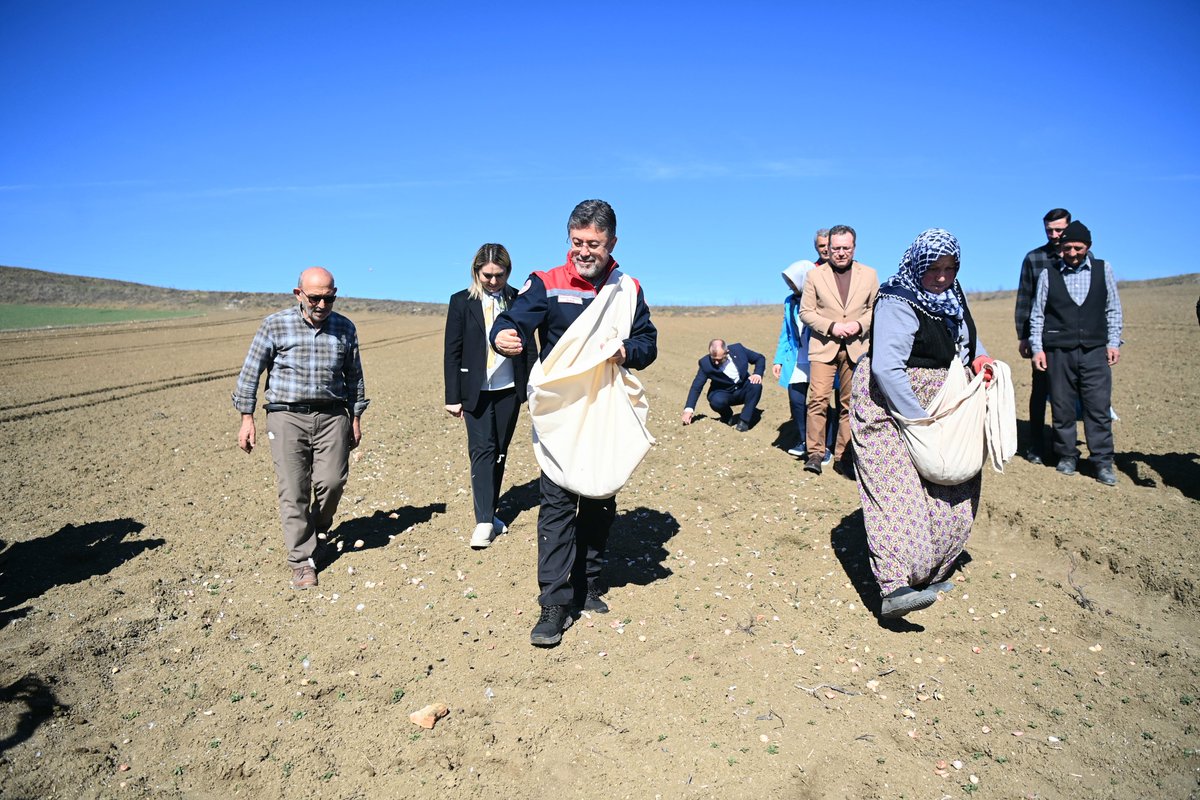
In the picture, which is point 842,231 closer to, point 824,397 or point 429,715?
point 824,397

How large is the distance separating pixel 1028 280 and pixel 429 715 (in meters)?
6.57

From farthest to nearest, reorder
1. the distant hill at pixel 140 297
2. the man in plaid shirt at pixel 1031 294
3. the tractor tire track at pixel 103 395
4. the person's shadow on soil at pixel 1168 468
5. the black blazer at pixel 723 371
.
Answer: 1. the distant hill at pixel 140 297
2. the tractor tire track at pixel 103 395
3. the black blazer at pixel 723 371
4. the man in plaid shirt at pixel 1031 294
5. the person's shadow on soil at pixel 1168 468

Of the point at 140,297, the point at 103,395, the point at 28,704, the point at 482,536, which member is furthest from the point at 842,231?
the point at 140,297

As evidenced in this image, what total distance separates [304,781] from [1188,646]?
4.29 m

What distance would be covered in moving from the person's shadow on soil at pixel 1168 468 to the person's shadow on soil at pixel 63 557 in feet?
A: 25.9

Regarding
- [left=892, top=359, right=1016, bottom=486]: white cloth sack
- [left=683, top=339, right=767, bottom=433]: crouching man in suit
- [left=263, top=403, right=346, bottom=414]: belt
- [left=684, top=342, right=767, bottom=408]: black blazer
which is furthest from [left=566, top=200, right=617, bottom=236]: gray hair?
[left=684, top=342, right=767, bottom=408]: black blazer

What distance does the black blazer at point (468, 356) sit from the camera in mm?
5324

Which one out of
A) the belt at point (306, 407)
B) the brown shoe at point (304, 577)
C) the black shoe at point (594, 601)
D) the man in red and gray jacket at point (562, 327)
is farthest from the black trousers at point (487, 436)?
the man in red and gray jacket at point (562, 327)

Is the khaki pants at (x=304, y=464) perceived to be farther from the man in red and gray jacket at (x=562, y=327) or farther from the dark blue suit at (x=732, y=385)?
the dark blue suit at (x=732, y=385)

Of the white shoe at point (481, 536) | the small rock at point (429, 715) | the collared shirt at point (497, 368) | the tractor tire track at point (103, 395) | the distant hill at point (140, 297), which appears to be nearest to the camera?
the small rock at point (429, 715)

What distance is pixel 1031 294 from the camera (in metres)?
7.38

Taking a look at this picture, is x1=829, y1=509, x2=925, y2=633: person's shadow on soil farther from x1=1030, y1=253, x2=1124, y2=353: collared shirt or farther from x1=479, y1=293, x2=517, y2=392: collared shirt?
x1=1030, y1=253, x2=1124, y2=353: collared shirt

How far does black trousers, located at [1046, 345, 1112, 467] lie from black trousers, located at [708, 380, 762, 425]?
3.12 meters

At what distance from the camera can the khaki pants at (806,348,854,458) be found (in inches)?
261
